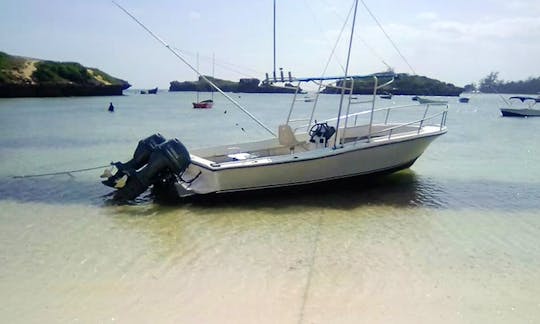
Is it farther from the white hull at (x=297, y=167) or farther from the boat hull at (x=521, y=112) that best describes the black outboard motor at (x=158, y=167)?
the boat hull at (x=521, y=112)

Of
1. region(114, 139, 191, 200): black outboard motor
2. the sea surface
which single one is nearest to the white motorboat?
region(114, 139, 191, 200): black outboard motor

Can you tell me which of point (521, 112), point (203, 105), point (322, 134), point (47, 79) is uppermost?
point (322, 134)

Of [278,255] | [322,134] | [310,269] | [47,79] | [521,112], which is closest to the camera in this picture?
[310,269]

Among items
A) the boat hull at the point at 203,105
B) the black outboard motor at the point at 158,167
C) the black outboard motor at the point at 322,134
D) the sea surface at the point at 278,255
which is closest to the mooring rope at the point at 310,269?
the sea surface at the point at 278,255

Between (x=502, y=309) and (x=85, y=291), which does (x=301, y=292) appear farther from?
(x=85, y=291)

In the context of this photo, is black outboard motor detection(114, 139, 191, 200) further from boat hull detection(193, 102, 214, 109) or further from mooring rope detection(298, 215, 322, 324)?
boat hull detection(193, 102, 214, 109)

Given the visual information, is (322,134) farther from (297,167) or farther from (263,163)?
(263,163)

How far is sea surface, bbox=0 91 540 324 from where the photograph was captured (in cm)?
562

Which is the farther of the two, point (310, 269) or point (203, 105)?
point (203, 105)

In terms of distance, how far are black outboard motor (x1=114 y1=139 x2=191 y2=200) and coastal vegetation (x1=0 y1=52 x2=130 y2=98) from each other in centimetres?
9545

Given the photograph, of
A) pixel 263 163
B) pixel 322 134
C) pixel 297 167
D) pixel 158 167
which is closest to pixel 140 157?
pixel 158 167

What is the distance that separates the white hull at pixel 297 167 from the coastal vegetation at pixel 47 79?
96.3m

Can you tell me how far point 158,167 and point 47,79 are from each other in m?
106

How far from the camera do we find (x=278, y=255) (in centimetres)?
745
